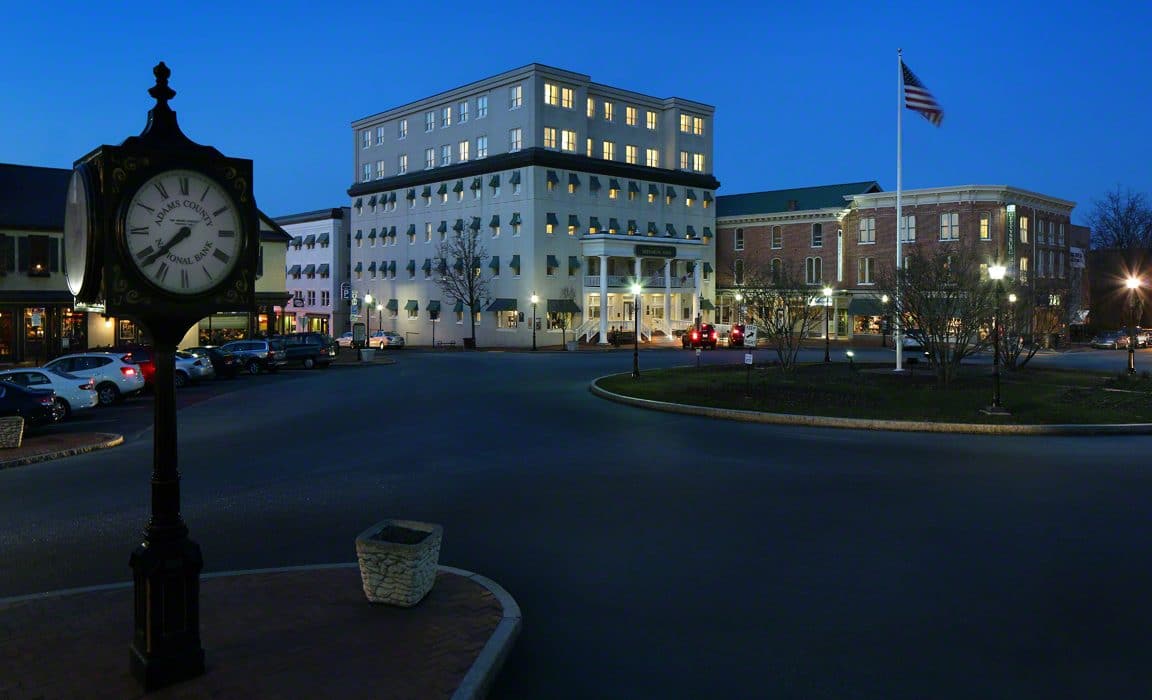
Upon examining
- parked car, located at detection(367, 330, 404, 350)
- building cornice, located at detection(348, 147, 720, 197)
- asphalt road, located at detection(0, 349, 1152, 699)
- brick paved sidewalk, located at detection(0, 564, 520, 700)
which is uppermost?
building cornice, located at detection(348, 147, 720, 197)

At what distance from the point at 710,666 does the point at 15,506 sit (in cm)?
1004

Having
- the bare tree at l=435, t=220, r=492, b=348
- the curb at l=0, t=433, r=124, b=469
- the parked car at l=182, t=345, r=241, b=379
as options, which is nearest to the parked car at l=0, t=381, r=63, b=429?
the curb at l=0, t=433, r=124, b=469

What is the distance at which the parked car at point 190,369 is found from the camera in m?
32.6

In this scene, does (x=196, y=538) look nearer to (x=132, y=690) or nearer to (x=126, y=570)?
(x=126, y=570)

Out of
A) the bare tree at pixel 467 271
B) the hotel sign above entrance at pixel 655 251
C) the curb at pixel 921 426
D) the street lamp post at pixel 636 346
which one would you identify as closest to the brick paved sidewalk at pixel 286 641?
the curb at pixel 921 426

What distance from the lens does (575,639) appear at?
21.6 ft

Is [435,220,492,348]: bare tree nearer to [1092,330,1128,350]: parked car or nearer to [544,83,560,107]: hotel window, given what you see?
[544,83,560,107]: hotel window

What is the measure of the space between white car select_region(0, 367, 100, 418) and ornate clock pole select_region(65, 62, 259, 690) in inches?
748

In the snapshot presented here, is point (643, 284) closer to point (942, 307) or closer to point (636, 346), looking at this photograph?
point (636, 346)

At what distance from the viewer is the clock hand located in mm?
5629

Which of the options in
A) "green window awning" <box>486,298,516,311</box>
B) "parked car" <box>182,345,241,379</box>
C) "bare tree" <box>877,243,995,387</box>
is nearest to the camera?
"bare tree" <box>877,243,995,387</box>

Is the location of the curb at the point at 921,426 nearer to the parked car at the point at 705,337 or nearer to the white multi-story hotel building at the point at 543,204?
the parked car at the point at 705,337

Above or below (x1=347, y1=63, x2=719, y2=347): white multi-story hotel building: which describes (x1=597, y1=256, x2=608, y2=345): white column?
below

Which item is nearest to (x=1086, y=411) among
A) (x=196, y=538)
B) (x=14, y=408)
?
(x=196, y=538)
